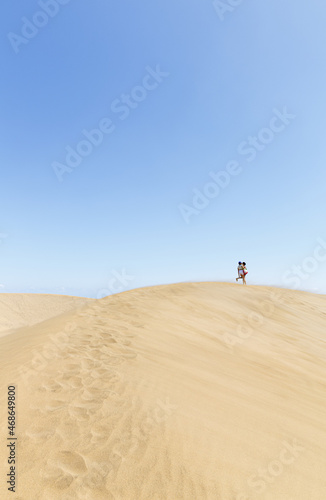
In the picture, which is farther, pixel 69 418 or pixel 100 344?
pixel 100 344

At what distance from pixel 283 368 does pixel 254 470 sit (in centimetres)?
315

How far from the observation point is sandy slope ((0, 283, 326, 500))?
7.70ft

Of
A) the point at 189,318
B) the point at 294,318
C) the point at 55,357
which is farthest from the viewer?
the point at 294,318

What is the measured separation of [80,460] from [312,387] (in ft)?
13.6

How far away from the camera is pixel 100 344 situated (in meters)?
5.07

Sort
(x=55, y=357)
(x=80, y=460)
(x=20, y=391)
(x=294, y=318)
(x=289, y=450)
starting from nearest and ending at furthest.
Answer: (x=80, y=460), (x=289, y=450), (x=20, y=391), (x=55, y=357), (x=294, y=318)

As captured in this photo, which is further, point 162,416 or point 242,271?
point 242,271

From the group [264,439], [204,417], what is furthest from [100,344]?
[264,439]

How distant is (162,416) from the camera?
121 inches

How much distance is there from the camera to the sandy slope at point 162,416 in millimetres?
2346

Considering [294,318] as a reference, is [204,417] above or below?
above

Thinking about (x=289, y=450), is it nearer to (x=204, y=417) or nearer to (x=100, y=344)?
(x=204, y=417)

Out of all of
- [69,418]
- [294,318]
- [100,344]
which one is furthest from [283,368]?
[294,318]

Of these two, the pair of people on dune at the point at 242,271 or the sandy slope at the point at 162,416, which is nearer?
the sandy slope at the point at 162,416
